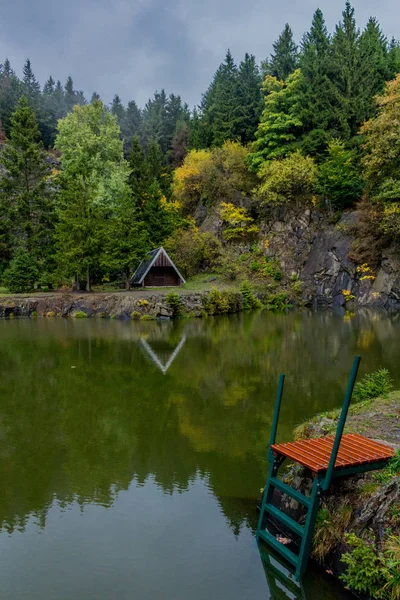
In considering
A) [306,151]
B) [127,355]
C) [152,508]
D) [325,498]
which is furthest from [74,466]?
[306,151]

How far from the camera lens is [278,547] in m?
4.61

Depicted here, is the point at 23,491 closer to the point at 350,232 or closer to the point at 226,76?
the point at 350,232

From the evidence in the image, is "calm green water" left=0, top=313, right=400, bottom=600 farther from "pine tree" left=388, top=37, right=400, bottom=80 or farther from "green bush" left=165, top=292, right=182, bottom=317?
"pine tree" left=388, top=37, right=400, bottom=80

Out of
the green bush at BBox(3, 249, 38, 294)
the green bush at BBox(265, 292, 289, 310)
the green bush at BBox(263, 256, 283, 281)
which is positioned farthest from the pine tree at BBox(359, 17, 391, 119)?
the green bush at BBox(3, 249, 38, 294)

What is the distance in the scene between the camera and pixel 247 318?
87.1 feet

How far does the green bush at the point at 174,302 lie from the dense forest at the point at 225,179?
5113 millimetres

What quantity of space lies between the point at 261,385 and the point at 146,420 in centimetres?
361

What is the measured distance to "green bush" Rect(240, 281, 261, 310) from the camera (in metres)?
31.4

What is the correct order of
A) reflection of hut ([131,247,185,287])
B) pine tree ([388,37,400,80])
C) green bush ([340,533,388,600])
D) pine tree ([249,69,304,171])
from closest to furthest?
green bush ([340,533,388,600])
reflection of hut ([131,247,185,287])
pine tree ([249,69,304,171])
pine tree ([388,37,400,80])

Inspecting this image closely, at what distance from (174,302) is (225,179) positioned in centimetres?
1549

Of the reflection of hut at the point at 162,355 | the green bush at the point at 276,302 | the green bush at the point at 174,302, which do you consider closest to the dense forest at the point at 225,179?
the green bush at the point at 276,302

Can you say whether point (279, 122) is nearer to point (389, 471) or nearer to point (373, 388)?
point (373, 388)

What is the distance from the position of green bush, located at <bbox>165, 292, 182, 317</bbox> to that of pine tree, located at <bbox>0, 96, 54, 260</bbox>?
40.4ft

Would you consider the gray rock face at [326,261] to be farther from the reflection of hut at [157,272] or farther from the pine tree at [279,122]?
the reflection of hut at [157,272]
